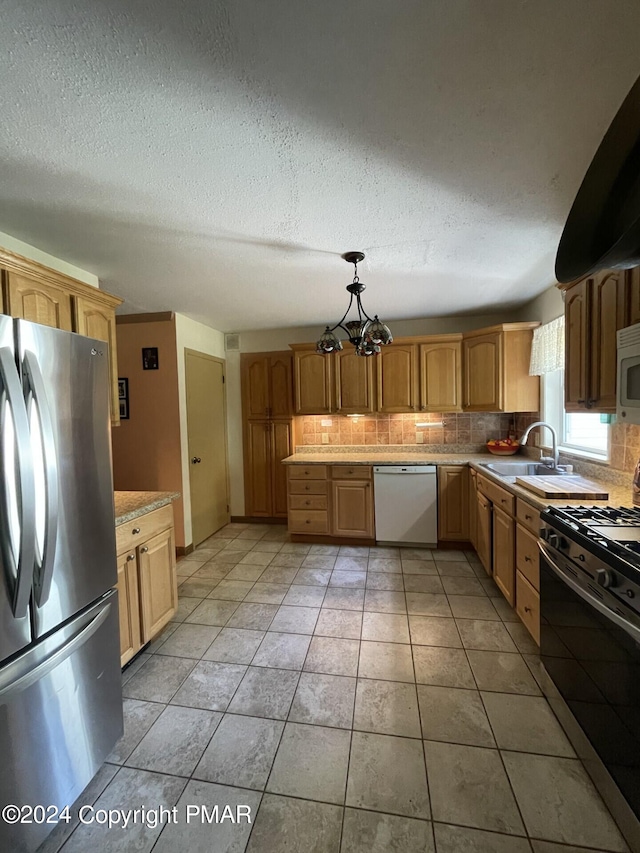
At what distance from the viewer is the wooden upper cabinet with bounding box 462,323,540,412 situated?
337 centimetres

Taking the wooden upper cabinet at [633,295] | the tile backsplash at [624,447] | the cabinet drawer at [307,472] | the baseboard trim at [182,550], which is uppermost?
the wooden upper cabinet at [633,295]

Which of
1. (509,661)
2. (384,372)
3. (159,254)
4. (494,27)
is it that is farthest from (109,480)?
(384,372)

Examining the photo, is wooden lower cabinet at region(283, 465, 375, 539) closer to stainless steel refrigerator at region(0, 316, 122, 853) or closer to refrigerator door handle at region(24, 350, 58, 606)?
stainless steel refrigerator at region(0, 316, 122, 853)

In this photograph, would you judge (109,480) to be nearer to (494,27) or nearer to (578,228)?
(494,27)

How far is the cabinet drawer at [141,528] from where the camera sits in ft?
5.88

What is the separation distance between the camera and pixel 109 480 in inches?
58.6

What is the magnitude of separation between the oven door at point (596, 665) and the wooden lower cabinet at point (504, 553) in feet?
2.01

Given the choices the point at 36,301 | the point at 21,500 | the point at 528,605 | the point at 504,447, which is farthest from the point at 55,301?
the point at 504,447

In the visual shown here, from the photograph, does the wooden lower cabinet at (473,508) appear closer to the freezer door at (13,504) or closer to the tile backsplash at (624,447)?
the tile backsplash at (624,447)

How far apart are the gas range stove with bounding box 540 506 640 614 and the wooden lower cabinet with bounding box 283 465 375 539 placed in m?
2.05

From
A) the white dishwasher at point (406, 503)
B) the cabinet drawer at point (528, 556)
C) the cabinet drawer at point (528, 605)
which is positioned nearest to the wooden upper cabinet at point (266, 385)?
the white dishwasher at point (406, 503)

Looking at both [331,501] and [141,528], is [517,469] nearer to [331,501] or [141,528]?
[331,501]

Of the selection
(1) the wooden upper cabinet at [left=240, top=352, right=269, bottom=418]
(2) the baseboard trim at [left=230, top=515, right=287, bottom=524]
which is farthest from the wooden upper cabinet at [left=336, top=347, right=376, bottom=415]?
(2) the baseboard trim at [left=230, top=515, right=287, bottom=524]

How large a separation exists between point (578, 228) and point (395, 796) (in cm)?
217
